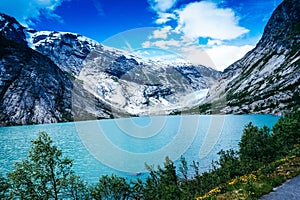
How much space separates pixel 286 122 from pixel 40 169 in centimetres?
5230

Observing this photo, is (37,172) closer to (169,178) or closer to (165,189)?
(165,189)

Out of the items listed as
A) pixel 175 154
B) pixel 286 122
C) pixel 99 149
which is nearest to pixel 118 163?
pixel 175 154

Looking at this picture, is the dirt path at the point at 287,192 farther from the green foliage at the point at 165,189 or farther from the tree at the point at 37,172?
the tree at the point at 37,172

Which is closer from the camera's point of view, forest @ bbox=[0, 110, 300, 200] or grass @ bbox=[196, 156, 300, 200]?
grass @ bbox=[196, 156, 300, 200]

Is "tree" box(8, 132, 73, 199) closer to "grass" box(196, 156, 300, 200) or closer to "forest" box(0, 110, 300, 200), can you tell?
"forest" box(0, 110, 300, 200)

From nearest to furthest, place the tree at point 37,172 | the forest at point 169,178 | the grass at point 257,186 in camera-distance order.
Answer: the grass at point 257,186
the forest at point 169,178
the tree at point 37,172

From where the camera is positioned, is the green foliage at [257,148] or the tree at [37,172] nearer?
the tree at [37,172]

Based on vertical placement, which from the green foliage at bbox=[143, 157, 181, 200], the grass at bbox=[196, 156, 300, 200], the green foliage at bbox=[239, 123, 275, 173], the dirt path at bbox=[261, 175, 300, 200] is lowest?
the green foliage at bbox=[143, 157, 181, 200]

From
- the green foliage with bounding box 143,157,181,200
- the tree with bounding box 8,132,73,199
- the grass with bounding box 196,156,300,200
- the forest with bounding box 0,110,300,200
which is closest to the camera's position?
the grass with bounding box 196,156,300,200

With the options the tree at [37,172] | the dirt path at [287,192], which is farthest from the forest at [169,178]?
the dirt path at [287,192]

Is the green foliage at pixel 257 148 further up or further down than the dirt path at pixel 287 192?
further up

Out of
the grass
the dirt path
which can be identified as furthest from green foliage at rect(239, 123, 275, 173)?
the dirt path

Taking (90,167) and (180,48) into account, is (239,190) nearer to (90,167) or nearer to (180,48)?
(180,48)

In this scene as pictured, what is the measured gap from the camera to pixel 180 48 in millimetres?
42875
